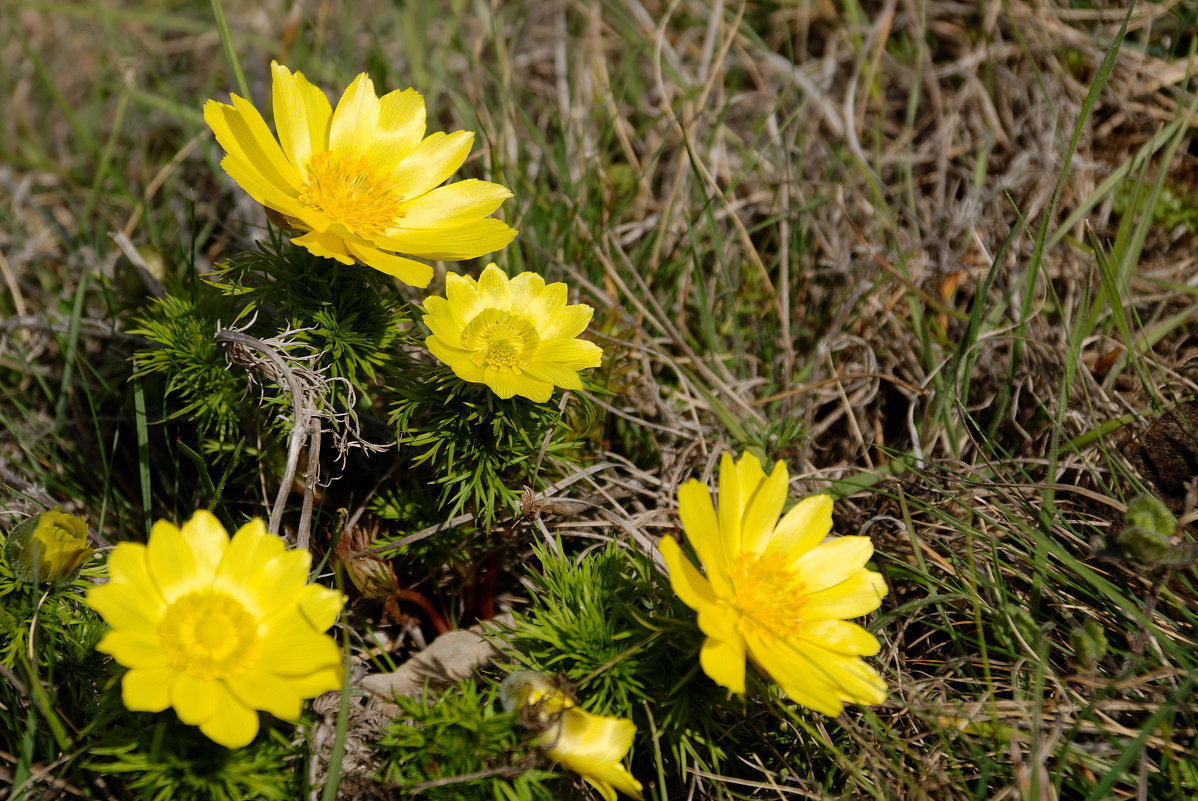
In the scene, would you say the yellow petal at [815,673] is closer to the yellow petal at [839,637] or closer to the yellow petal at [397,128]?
the yellow petal at [839,637]

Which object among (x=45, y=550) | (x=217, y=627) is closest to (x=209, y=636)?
(x=217, y=627)

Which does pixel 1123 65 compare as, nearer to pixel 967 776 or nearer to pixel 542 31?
pixel 542 31

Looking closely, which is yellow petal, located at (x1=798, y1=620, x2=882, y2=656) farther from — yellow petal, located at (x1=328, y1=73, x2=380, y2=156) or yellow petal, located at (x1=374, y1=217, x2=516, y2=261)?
yellow petal, located at (x1=328, y1=73, x2=380, y2=156)

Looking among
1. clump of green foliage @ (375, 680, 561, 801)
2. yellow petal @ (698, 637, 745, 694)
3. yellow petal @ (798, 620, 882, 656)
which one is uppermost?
yellow petal @ (698, 637, 745, 694)

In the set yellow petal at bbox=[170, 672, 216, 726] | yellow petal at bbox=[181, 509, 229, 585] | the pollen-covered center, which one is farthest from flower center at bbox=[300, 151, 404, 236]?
the pollen-covered center

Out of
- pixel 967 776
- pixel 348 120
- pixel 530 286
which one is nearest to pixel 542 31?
pixel 348 120

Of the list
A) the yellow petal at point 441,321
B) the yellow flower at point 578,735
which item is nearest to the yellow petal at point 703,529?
the yellow flower at point 578,735
